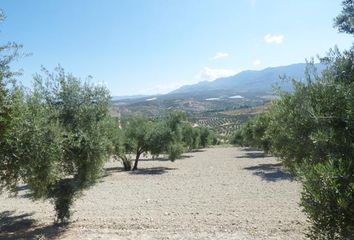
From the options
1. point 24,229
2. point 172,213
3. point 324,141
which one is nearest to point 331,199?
point 324,141

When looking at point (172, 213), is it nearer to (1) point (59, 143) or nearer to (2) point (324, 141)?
(1) point (59, 143)

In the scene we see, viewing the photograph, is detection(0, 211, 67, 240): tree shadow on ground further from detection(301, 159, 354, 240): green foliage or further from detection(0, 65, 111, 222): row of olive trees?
detection(301, 159, 354, 240): green foliage

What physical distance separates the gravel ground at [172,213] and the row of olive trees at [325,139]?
5526mm

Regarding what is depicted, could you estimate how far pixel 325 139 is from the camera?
23.3 ft

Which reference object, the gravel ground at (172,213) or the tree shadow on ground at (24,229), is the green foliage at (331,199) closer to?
the gravel ground at (172,213)

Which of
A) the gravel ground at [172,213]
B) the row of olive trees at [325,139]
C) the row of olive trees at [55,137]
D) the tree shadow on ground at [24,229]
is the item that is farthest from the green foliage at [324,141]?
the tree shadow on ground at [24,229]

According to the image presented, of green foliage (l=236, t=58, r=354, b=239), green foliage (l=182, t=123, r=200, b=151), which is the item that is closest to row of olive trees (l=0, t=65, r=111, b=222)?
green foliage (l=236, t=58, r=354, b=239)

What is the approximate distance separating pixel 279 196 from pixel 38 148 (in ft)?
50.6

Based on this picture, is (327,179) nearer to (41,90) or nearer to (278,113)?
(278,113)

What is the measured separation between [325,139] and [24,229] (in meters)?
15.3

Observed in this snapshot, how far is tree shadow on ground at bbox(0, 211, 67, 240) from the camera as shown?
15.7 m

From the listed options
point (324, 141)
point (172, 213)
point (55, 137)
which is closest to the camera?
point (324, 141)

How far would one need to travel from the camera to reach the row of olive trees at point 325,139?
616cm

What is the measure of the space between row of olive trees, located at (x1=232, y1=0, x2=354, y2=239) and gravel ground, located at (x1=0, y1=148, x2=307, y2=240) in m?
5.53
